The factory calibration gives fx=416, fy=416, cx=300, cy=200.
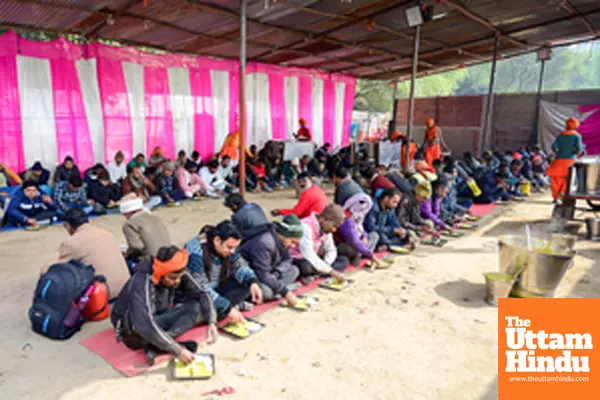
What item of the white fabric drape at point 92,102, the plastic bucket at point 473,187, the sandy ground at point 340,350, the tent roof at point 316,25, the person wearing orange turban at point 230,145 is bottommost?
the sandy ground at point 340,350

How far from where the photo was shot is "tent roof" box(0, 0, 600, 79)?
629cm

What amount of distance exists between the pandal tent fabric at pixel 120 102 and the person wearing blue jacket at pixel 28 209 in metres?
1.34

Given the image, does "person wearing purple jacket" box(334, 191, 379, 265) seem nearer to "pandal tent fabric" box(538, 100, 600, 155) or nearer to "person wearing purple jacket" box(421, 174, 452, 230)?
"person wearing purple jacket" box(421, 174, 452, 230)

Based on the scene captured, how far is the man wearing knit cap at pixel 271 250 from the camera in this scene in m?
3.42

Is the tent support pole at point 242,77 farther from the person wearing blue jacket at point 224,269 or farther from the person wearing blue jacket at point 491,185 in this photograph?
the person wearing blue jacket at point 491,185

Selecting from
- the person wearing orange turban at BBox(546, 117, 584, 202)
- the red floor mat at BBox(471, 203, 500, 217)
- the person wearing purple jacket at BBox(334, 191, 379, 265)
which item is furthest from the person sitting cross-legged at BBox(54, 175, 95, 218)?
the person wearing orange turban at BBox(546, 117, 584, 202)

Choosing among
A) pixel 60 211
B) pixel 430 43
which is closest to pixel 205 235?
pixel 60 211

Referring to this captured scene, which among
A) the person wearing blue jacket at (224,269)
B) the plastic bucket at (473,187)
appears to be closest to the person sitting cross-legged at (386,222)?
the person wearing blue jacket at (224,269)

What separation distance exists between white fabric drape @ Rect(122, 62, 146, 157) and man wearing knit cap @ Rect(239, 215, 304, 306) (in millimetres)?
5972

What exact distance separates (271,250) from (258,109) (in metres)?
8.00

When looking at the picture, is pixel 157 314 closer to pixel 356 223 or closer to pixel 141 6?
pixel 356 223

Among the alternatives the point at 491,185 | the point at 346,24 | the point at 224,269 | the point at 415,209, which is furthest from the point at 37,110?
the point at 491,185

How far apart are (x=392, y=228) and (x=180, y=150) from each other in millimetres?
5831

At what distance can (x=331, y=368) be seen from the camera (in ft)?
8.74
